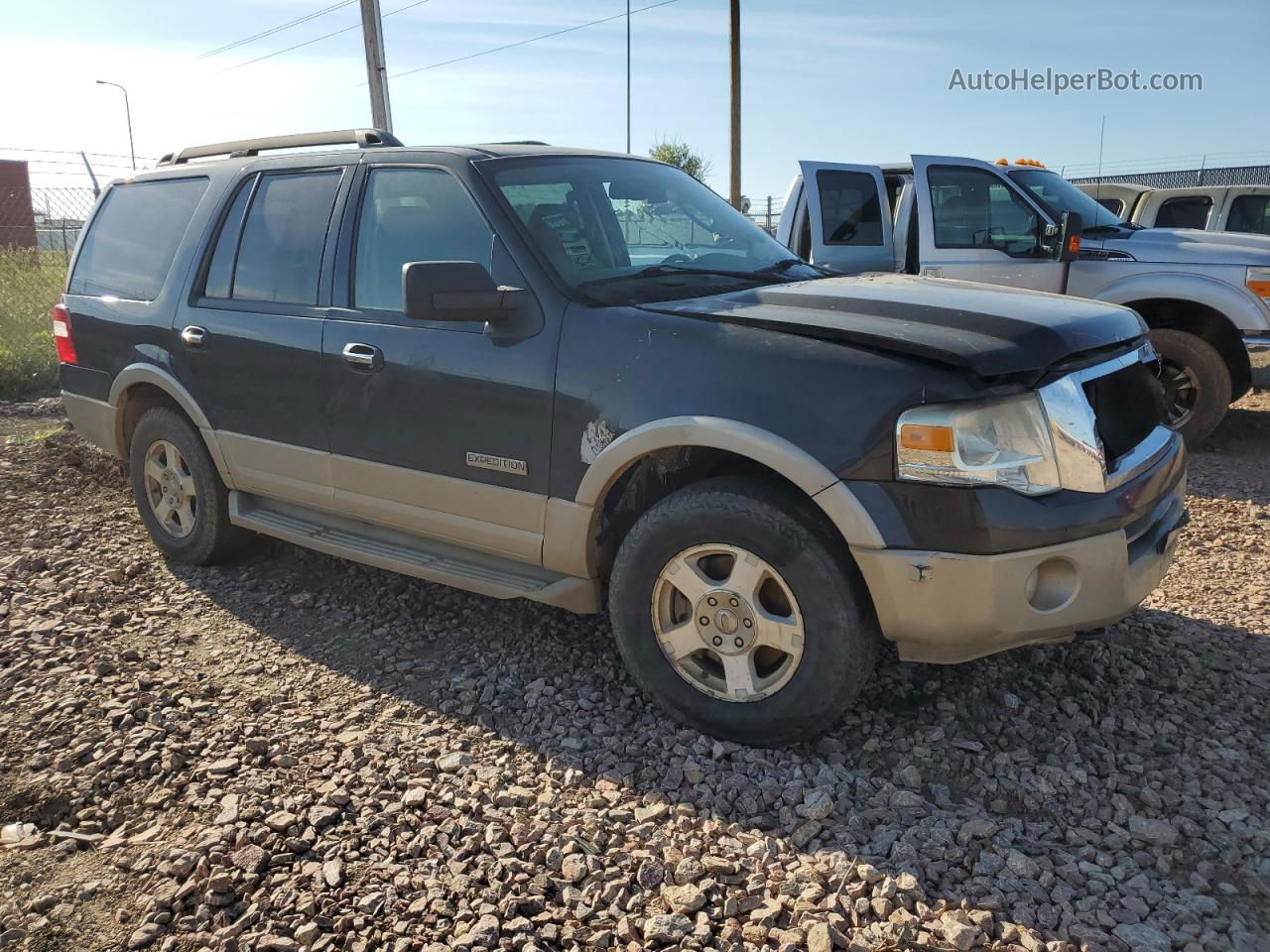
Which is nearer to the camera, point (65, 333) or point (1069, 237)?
point (65, 333)

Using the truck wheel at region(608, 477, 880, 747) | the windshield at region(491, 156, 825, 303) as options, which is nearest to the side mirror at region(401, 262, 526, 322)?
the windshield at region(491, 156, 825, 303)

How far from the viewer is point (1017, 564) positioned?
107 inches

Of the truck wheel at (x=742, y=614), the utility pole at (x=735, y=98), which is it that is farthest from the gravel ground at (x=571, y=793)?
the utility pole at (x=735, y=98)

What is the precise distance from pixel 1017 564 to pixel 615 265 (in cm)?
179

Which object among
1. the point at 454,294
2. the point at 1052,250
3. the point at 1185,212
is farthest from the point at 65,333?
the point at 1185,212

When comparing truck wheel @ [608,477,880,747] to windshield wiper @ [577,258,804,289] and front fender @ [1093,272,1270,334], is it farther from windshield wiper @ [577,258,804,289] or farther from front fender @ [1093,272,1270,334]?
front fender @ [1093,272,1270,334]

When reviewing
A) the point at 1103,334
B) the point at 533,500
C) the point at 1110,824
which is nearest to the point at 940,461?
the point at 1103,334

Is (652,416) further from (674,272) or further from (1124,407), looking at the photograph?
(1124,407)

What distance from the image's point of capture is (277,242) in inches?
169

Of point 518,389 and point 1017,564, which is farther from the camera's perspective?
point 518,389

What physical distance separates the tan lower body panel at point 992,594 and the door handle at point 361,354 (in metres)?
2.01

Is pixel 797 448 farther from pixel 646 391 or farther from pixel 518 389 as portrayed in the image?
pixel 518 389

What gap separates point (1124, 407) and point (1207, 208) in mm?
9748

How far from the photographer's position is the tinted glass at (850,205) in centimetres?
841
